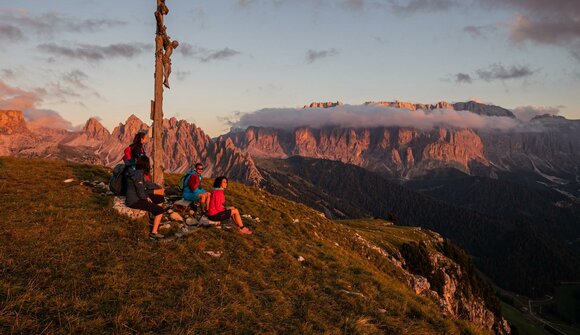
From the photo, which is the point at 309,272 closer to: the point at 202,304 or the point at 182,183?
the point at 202,304

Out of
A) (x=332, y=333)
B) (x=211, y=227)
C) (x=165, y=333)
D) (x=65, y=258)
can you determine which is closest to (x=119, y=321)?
(x=165, y=333)

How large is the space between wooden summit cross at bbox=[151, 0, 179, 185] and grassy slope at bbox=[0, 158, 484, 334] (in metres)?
3.81

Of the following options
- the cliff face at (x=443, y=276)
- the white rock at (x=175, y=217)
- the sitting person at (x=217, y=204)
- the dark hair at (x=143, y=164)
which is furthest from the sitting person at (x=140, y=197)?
the cliff face at (x=443, y=276)

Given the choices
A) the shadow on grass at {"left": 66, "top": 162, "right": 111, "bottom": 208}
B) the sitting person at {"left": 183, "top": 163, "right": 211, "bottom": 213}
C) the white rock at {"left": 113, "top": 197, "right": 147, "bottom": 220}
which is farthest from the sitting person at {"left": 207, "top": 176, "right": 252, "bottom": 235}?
the shadow on grass at {"left": 66, "top": 162, "right": 111, "bottom": 208}

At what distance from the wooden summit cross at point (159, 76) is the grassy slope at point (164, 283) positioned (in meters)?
3.81

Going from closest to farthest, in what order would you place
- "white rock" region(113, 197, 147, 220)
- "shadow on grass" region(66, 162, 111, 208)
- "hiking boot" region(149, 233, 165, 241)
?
1. "hiking boot" region(149, 233, 165, 241)
2. "white rock" region(113, 197, 147, 220)
3. "shadow on grass" region(66, 162, 111, 208)

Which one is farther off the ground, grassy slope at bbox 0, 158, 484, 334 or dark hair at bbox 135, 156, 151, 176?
dark hair at bbox 135, 156, 151, 176

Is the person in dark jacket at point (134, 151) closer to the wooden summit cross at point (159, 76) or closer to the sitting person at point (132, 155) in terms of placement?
the sitting person at point (132, 155)

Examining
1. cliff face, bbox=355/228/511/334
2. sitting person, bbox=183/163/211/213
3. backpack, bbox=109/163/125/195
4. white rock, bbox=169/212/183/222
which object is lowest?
cliff face, bbox=355/228/511/334

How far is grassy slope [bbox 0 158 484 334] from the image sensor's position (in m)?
8.93

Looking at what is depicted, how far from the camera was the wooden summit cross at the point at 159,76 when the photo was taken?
2161 cm

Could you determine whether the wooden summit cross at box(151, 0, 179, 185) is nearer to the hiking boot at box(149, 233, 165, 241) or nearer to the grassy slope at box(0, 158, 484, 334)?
the grassy slope at box(0, 158, 484, 334)

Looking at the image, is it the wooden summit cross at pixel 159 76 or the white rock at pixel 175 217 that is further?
the wooden summit cross at pixel 159 76

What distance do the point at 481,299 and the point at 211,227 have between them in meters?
94.5
